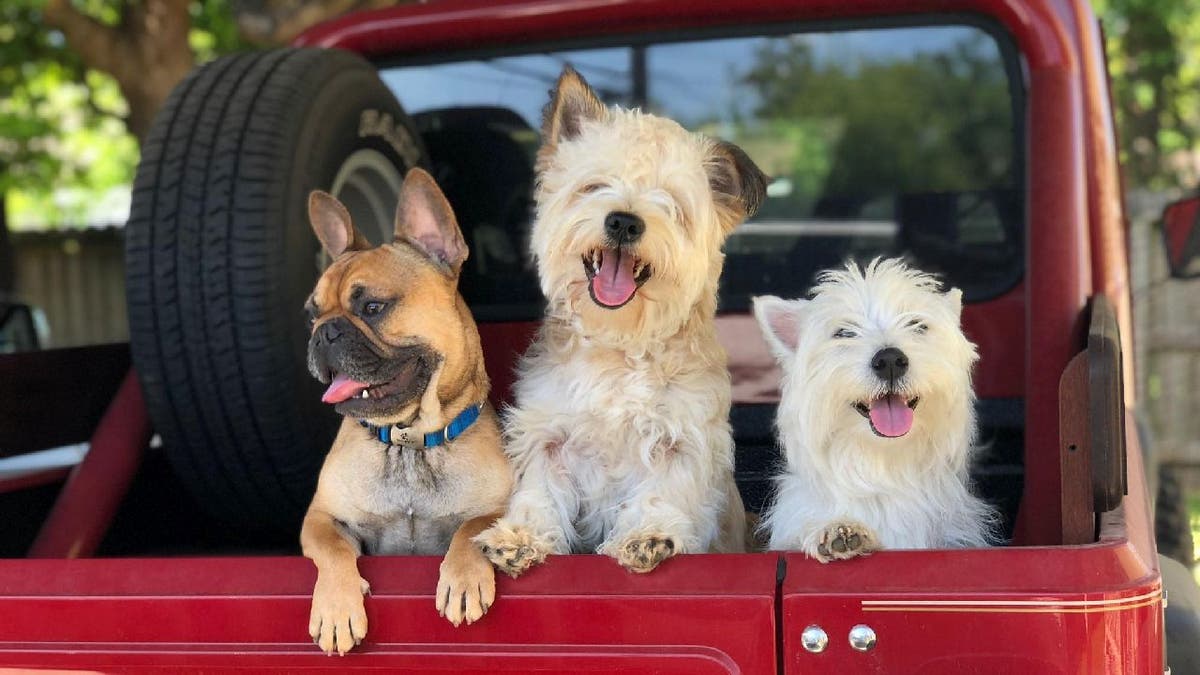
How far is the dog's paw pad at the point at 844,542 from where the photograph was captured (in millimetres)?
2033

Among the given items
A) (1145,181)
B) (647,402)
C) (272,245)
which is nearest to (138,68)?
(272,245)

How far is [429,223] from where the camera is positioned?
2.81m

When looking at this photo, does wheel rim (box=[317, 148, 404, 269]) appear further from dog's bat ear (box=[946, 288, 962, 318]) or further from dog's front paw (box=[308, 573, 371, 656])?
dog's bat ear (box=[946, 288, 962, 318])

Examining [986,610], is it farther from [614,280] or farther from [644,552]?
[614,280]

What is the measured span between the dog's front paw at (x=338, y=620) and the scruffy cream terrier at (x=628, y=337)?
1.78 ft

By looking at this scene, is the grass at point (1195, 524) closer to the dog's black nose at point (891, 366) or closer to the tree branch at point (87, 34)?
the dog's black nose at point (891, 366)

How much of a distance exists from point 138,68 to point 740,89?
683 cm

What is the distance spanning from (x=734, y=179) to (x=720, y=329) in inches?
36.0

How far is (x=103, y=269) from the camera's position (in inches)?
580

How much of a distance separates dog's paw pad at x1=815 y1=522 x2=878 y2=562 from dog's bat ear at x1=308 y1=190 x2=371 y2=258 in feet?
4.21

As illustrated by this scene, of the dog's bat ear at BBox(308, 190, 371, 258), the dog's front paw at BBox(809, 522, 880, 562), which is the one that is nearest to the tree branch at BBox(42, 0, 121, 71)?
the dog's bat ear at BBox(308, 190, 371, 258)

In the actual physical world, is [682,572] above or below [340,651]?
above

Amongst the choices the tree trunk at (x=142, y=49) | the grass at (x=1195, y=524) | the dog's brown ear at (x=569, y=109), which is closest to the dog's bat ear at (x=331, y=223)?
the dog's brown ear at (x=569, y=109)

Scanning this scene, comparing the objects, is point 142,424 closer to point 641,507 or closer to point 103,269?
point 641,507
